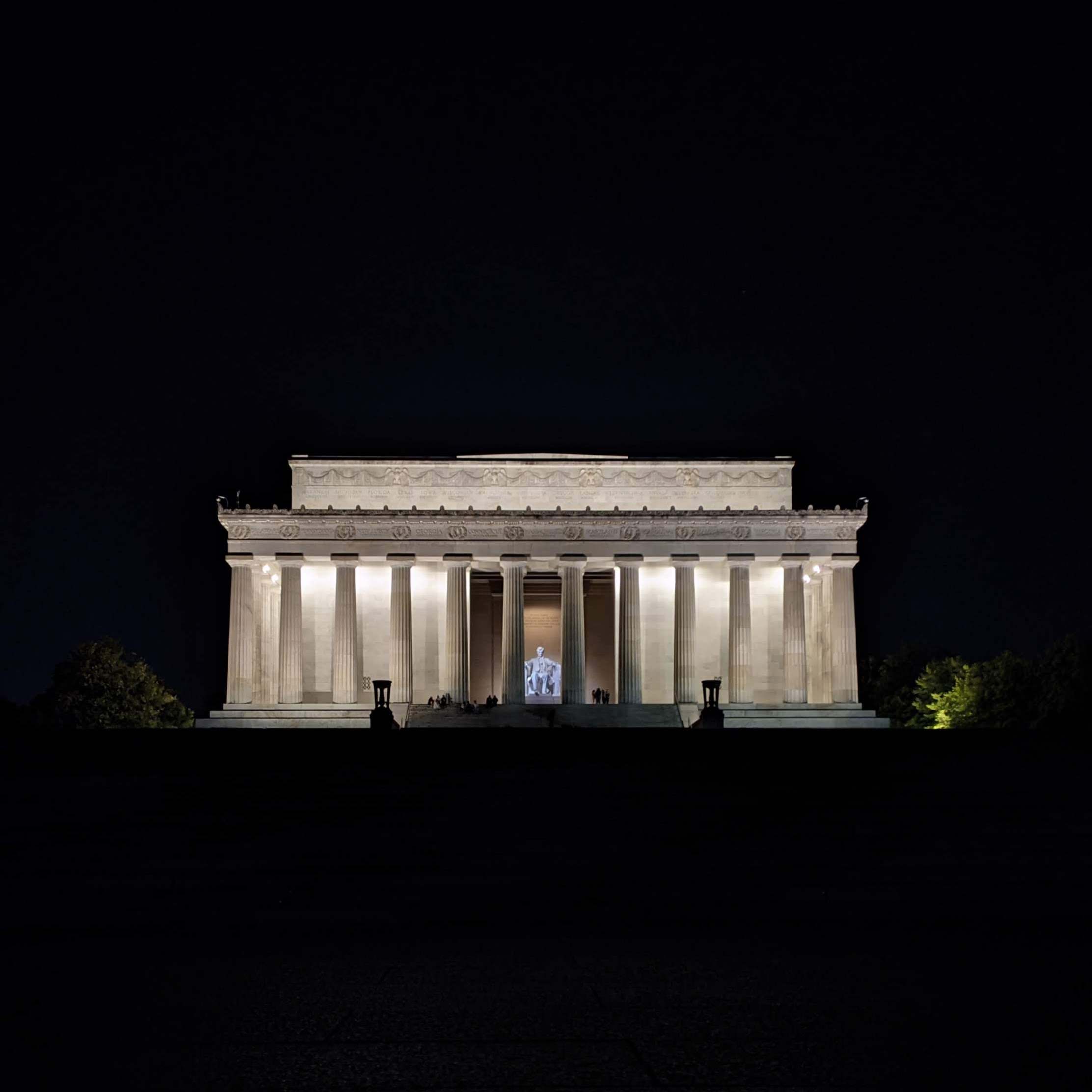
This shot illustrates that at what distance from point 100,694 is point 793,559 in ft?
121

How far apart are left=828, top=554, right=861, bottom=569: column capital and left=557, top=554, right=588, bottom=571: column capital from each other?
12742 mm

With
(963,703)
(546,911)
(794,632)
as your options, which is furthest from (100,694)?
(546,911)

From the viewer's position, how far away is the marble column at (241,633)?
64.1m

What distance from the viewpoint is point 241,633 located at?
6450cm

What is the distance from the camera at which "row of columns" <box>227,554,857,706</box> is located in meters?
64.3

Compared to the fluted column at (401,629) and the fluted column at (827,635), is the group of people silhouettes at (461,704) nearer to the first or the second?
the fluted column at (401,629)

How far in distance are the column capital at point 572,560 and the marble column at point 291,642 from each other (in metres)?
13.3

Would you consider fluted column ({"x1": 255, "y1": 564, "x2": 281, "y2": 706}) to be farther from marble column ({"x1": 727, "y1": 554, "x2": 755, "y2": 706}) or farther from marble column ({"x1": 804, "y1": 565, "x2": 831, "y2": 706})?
marble column ({"x1": 804, "y1": 565, "x2": 831, "y2": 706})

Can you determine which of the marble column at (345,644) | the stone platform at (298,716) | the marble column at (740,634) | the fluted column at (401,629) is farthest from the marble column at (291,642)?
the marble column at (740,634)

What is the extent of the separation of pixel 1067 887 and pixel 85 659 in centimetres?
5663

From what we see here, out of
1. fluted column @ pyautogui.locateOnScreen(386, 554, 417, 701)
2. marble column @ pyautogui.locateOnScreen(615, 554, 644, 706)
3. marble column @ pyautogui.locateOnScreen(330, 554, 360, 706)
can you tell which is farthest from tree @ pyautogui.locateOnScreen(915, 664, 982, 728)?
marble column @ pyautogui.locateOnScreen(330, 554, 360, 706)

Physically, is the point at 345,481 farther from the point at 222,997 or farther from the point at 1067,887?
the point at 222,997

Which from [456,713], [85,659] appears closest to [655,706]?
[456,713]

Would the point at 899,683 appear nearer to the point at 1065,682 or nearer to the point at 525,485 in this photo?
the point at 1065,682
